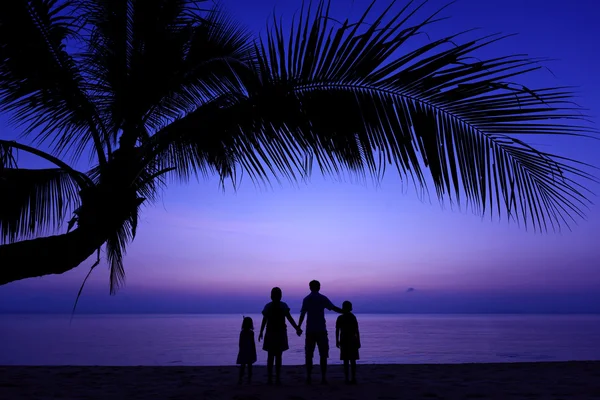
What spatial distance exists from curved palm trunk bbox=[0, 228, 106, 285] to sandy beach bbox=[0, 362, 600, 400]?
4408 mm

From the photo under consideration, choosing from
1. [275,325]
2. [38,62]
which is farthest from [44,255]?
[275,325]

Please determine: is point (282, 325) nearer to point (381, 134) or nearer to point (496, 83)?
point (381, 134)

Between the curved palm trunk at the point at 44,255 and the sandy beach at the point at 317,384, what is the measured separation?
441 cm

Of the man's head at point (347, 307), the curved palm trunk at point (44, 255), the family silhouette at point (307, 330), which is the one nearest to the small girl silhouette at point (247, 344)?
the family silhouette at point (307, 330)

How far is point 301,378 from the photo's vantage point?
350 inches

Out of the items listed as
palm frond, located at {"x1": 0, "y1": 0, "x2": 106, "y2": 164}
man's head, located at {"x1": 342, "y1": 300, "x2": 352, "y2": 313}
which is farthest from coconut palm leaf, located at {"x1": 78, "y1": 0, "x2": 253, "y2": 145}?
man's head, located at {"x1": 342, "y1": 300, "x2": 352, "y2": 313}

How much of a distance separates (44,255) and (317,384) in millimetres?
6076

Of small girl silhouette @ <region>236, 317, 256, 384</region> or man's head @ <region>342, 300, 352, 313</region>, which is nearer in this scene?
small girl silhouette @ <region>236, 317, 256, 384</region>

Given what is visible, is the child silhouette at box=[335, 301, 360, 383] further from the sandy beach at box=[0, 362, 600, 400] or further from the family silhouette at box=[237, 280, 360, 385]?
the sandy beach at box=[0, 362, 600, 400]

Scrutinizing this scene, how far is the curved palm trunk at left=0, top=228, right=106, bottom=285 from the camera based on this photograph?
2.89 meters

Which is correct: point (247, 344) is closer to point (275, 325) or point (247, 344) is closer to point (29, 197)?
point (275, 325)

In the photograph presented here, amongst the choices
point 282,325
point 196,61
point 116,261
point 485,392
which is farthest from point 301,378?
point 196,61

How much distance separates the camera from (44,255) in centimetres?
294

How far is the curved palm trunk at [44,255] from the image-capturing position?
2.89 m
